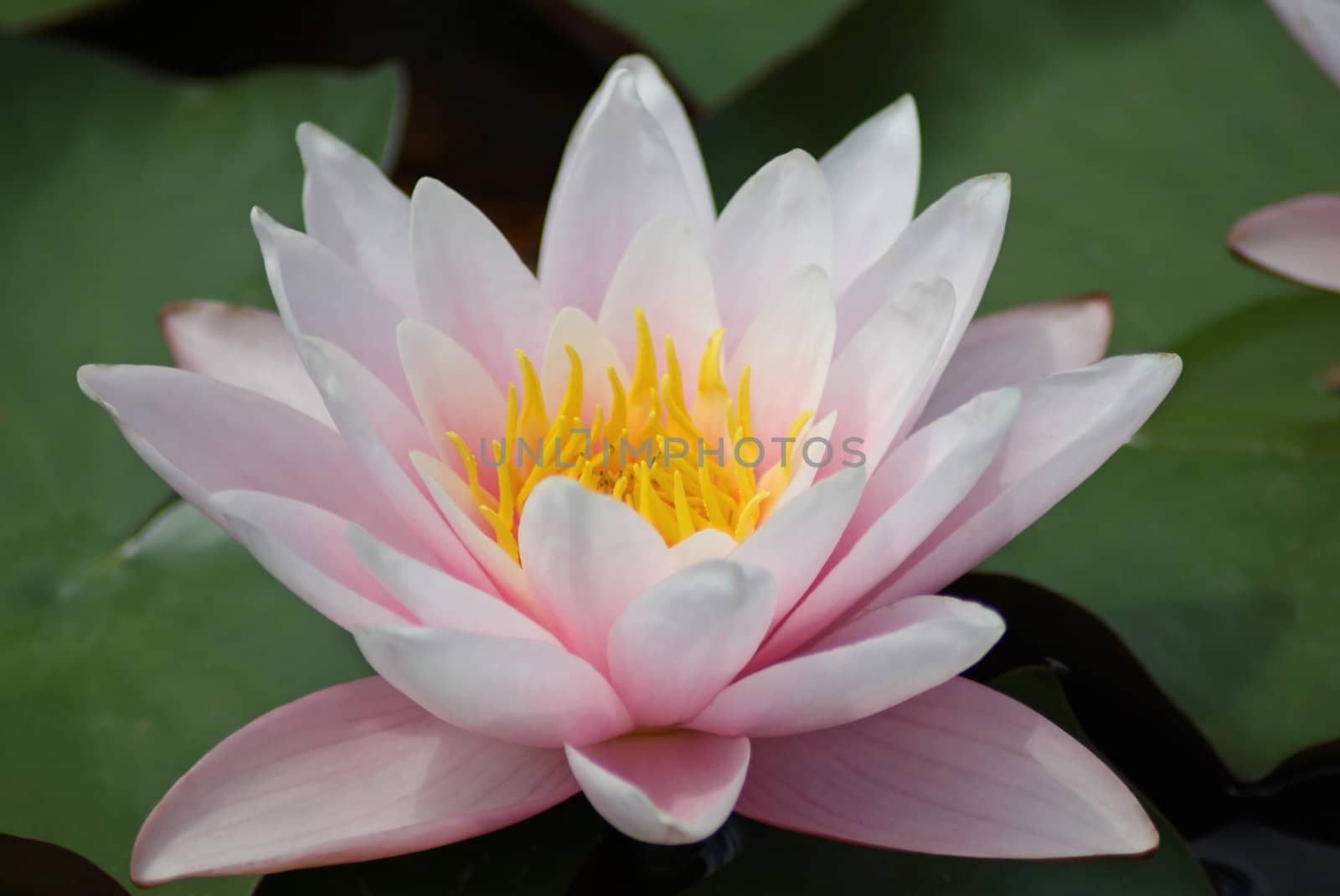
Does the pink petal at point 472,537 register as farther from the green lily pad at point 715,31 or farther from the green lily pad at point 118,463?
the green lily pad at point 715,31

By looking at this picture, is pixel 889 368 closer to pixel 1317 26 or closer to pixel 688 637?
pixel 688 637

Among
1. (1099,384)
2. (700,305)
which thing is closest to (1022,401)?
(1099,384)

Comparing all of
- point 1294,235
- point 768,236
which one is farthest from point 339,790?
point 1294,235

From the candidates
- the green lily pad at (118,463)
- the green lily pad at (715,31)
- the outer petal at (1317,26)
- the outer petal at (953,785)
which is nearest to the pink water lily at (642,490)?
the outer petal at (953,785)

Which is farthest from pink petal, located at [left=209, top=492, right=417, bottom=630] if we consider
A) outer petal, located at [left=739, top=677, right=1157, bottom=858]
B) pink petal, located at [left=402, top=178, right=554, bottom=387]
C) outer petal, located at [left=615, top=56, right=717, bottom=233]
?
outer petal, located at [left=615, top=56, right=717, bottom=233]

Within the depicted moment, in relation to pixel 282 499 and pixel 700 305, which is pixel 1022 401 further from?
pixel 282 499

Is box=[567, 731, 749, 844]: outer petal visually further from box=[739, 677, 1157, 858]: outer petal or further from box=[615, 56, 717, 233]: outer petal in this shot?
box=[615, 56, 717, 233]: outer petal
